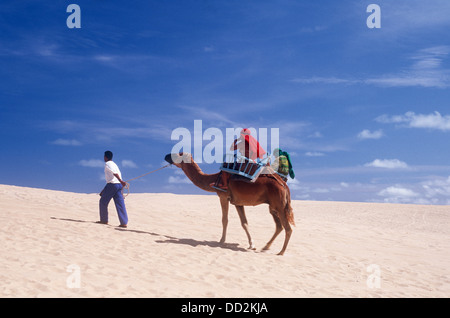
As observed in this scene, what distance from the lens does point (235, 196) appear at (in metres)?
11.4

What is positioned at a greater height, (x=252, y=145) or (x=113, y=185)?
(x=252, y=145)

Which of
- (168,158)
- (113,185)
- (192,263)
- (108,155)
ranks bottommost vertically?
(192,263)

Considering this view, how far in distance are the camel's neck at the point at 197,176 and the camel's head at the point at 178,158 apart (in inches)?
4.8

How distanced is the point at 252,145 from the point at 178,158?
2.45m

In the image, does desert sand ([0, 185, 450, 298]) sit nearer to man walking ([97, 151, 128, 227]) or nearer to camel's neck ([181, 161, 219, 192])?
man walking ([97, 151, 128, 227])

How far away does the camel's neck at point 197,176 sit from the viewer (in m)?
12.2

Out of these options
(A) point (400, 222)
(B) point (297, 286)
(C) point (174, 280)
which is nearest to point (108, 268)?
(C) point (174, 280)

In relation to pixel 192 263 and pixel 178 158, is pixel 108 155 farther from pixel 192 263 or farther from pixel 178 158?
pixel 192 263

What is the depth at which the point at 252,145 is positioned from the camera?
11.3 metres
